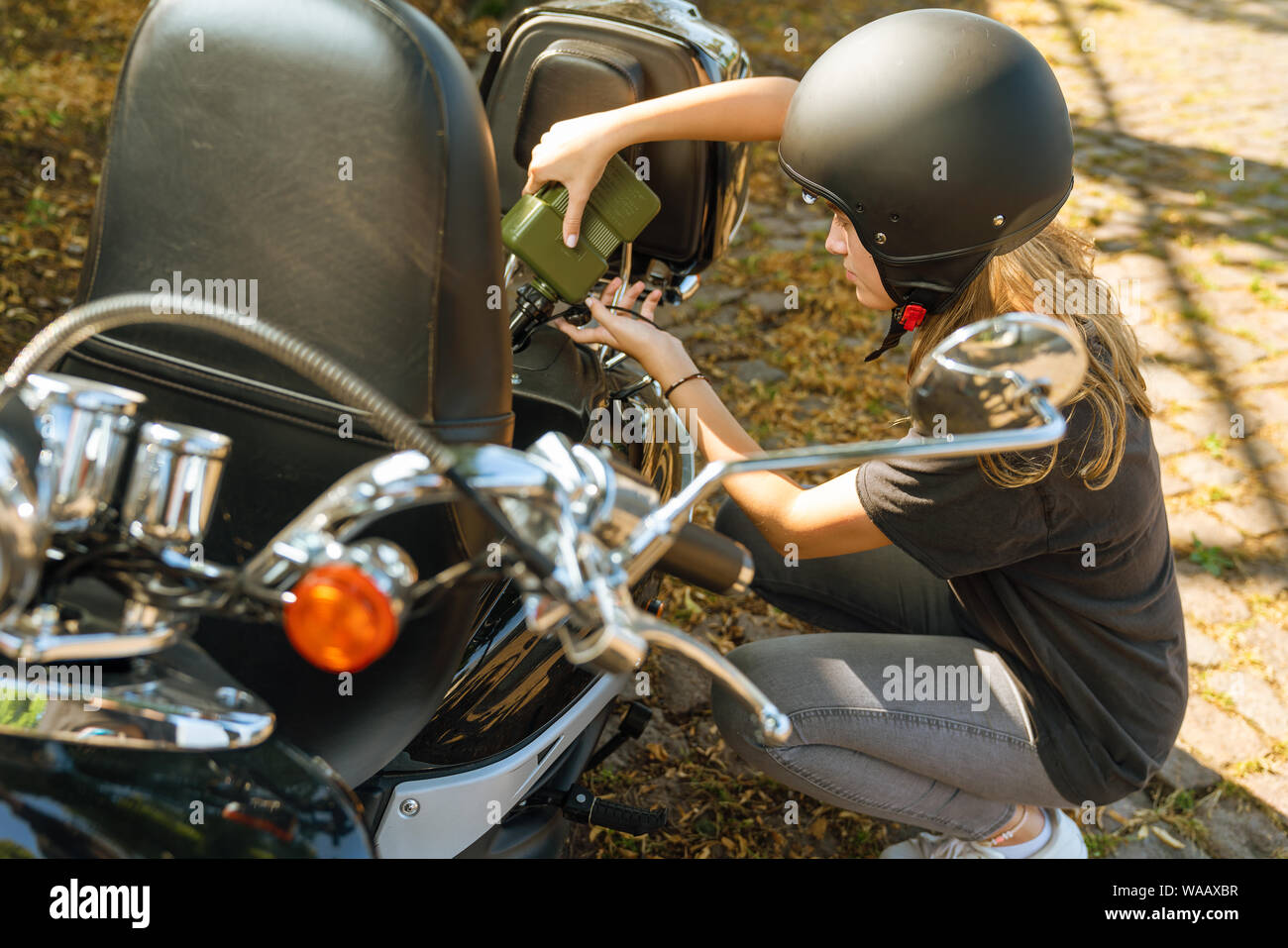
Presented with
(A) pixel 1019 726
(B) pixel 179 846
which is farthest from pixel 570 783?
(B) pixel 179 846

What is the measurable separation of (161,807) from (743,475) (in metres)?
1.07

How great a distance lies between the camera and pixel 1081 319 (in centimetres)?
175

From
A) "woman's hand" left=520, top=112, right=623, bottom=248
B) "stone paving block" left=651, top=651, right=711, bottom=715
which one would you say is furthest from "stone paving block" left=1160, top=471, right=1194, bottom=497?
"woman's hand" left=520, top=112, right=623, bottom=248

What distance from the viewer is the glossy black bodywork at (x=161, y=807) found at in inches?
39.9

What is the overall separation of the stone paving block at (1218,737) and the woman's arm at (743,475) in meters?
1.33

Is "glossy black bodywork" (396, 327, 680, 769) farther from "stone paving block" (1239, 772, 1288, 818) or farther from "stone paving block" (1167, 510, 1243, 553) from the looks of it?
"stone paving block" (1167, 510, 1243, 553)

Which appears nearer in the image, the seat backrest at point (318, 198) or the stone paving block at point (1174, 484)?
the seat backrest at point (318, 198)

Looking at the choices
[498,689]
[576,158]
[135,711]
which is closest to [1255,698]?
[498,689]

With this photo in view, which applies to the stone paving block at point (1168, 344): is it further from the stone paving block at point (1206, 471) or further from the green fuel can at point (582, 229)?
the green fuel can at point (582, 229)

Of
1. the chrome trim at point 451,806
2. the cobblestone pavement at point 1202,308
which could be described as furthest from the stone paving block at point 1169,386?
the chrome trim at point 451,806

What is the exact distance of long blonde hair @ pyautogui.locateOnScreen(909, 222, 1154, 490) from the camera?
1.63m
